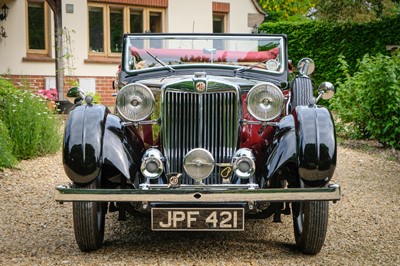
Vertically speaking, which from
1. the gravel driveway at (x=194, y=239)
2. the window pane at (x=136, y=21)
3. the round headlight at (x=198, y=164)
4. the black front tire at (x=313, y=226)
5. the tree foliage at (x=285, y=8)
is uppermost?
the tree foliage at (x=285, y=8)

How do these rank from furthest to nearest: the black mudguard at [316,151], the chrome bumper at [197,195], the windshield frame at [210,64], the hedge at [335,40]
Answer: the hedge at [335,40], the windshield frame at [210,64], the black mudguard at [316,151], the chrome bumper at [197,195]

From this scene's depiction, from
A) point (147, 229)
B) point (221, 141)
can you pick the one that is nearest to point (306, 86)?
point (221, 141)

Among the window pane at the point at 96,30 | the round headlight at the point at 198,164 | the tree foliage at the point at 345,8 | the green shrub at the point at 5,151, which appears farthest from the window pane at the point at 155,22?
the round headlight at the point at 198,164

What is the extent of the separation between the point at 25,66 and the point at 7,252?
10167mm

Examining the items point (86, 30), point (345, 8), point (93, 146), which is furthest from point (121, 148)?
point (345, 8)

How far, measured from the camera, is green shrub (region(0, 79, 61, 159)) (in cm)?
807

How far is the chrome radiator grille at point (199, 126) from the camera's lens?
4320 mm

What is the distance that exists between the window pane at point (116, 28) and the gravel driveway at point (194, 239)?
897cm

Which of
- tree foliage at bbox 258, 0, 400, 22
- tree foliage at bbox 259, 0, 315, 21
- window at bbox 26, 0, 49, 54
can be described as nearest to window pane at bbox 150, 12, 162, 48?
window at bbox 26, 0, 49, 54

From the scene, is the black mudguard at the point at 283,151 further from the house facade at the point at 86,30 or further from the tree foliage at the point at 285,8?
the tree foliage at the point at 285,8

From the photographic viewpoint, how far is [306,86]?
545 cm

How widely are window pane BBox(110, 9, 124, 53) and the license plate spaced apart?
11.9 meters

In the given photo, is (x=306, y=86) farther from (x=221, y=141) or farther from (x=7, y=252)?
(x=7, y=252)

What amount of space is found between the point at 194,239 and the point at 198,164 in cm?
88
